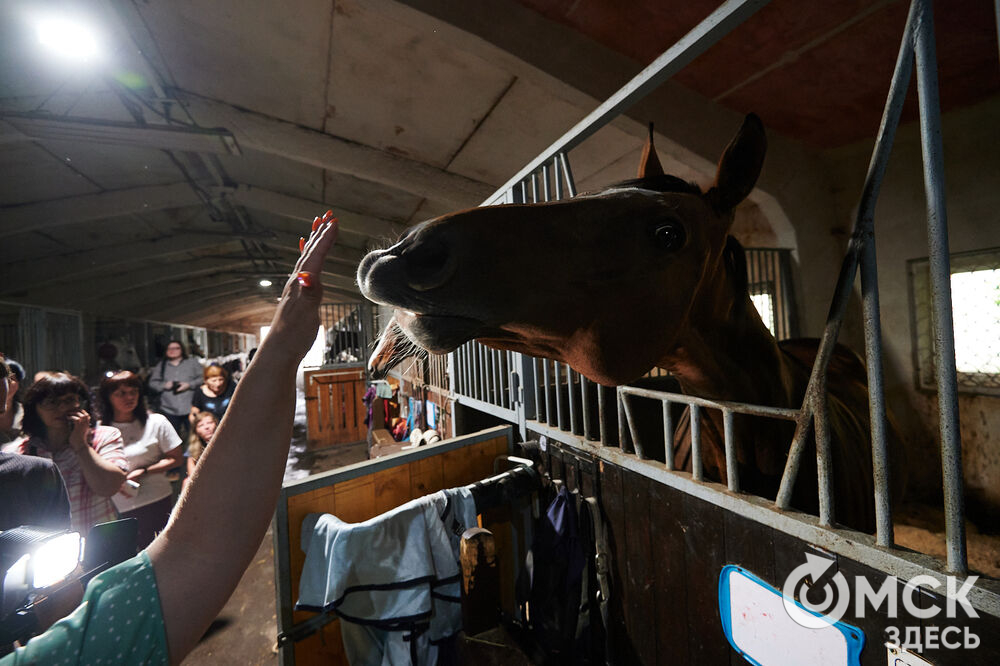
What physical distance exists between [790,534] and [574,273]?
2.93ft

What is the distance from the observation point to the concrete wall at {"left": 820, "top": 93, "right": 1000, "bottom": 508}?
3553mm

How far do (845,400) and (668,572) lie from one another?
5.48 feet

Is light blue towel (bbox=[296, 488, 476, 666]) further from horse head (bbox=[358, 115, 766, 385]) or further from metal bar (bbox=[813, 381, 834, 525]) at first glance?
metal bar (bbox=[813, 381, 834, 525])

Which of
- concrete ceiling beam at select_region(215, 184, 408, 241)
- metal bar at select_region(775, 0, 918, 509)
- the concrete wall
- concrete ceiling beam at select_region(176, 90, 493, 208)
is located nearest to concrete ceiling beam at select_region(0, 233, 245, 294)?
concrete ceiling beam at select_region(215, 184, 408, 241)

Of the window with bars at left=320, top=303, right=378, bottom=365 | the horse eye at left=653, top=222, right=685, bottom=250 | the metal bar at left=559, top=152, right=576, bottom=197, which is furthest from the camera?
the window with bars at left=320, top=303, right=378, bottom=365

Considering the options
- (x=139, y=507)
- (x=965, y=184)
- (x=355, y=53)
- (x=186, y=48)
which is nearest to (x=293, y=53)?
(x=355, y=53)

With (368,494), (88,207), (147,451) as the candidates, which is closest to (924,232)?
(368,494)

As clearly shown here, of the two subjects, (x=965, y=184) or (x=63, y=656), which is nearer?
(x=63, y=656)

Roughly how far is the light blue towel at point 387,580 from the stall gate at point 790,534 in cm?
76

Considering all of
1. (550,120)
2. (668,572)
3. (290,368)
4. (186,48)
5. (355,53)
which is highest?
(186,48)

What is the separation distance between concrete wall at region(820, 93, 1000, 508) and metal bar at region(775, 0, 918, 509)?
14.7 feet

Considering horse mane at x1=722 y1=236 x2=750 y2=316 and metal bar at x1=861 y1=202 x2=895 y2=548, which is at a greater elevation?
horse mane at x1=722 y1=236 x2=750 y2=316

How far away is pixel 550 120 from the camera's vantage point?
432 centimetres

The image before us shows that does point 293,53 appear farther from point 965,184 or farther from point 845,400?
point 965,184
